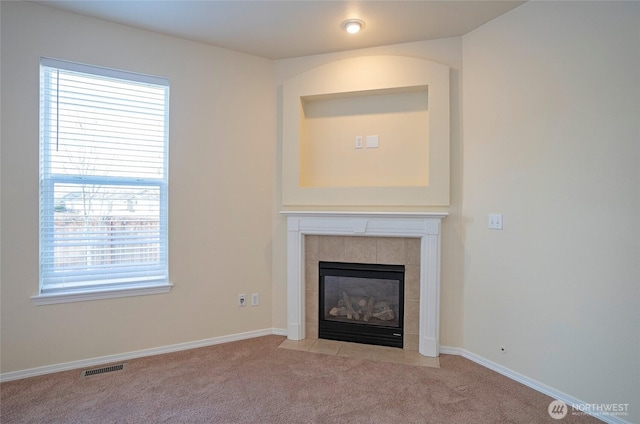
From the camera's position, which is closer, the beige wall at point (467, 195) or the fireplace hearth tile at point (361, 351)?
the beige wall at point (467, 195)

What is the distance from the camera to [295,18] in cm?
254

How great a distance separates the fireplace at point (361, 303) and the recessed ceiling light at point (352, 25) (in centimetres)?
203

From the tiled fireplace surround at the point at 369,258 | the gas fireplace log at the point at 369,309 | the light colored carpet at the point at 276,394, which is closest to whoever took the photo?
→ the light colored carpet at the point at 276,394

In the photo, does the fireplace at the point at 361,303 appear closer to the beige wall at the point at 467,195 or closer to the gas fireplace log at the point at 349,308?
the gas fireplace log at the point at 349,308

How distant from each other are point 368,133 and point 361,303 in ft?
5.44

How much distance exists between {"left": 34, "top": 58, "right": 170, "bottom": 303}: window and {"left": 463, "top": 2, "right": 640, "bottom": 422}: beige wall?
270 centimetres

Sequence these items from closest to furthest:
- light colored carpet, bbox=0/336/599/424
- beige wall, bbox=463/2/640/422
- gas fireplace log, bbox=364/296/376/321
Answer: beige wall, bbox=463/2/640/422 < light colored carpet, bbox=0/336/599/424 < gas fireplace log, bbox=364/296/376/321

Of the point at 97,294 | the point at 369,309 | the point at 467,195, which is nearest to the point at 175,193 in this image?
the point at 97,294

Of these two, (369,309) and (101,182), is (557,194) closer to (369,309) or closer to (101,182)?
(369,309)

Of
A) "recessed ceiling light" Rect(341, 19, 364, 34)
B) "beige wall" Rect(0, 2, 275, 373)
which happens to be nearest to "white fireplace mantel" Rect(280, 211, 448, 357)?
"beige wall" Rect(0, 2, 275, 373)

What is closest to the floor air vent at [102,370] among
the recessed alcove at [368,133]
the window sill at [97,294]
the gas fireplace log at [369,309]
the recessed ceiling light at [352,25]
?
the window sill at [97,294]

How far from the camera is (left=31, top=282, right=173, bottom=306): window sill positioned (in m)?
2.46

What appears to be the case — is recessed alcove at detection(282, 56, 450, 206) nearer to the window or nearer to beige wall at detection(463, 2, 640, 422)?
beige wall at detection(463, 2, 640, 422)

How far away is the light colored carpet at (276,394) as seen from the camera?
1.99 m
